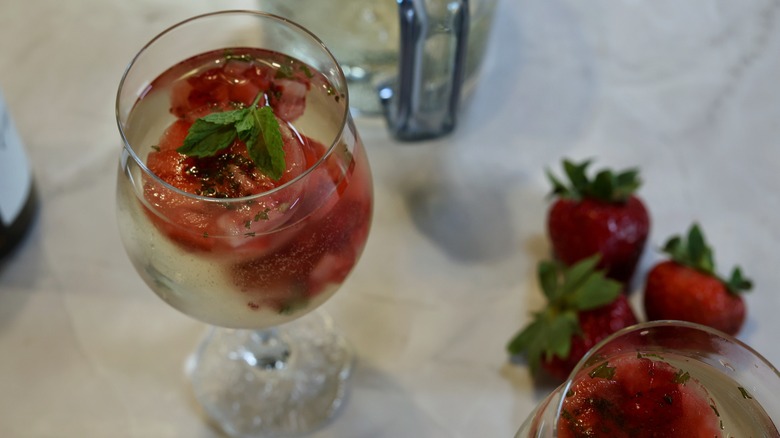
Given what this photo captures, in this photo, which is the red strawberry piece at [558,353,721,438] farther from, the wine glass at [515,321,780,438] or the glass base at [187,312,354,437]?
the glass base at [187,312,354,437]

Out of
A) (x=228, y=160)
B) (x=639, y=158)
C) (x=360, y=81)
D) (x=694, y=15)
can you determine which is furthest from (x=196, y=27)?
(x=694, y=15)

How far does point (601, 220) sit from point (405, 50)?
0.88ft

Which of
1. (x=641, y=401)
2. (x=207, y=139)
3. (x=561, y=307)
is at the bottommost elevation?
(x=561, y=307)

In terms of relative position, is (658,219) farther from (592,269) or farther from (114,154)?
(114,154)

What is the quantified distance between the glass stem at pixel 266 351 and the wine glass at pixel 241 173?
19cm

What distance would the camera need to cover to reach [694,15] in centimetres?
114

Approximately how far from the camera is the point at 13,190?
88 centimetres

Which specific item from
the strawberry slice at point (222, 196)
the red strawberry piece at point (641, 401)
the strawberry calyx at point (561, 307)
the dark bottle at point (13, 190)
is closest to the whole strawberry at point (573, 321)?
the strawberry calyx at point (561, 307)

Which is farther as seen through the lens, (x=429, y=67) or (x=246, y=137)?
(x=429, y=67)

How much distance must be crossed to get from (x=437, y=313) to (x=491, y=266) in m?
0.08

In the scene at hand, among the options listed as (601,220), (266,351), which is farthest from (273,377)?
(601,220)

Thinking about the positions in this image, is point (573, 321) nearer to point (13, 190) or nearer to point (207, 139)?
point (207, 139)

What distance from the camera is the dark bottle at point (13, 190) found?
2.80ft

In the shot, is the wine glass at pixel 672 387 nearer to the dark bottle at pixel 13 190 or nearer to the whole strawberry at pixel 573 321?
the whole strawberry at pixel 573 321
